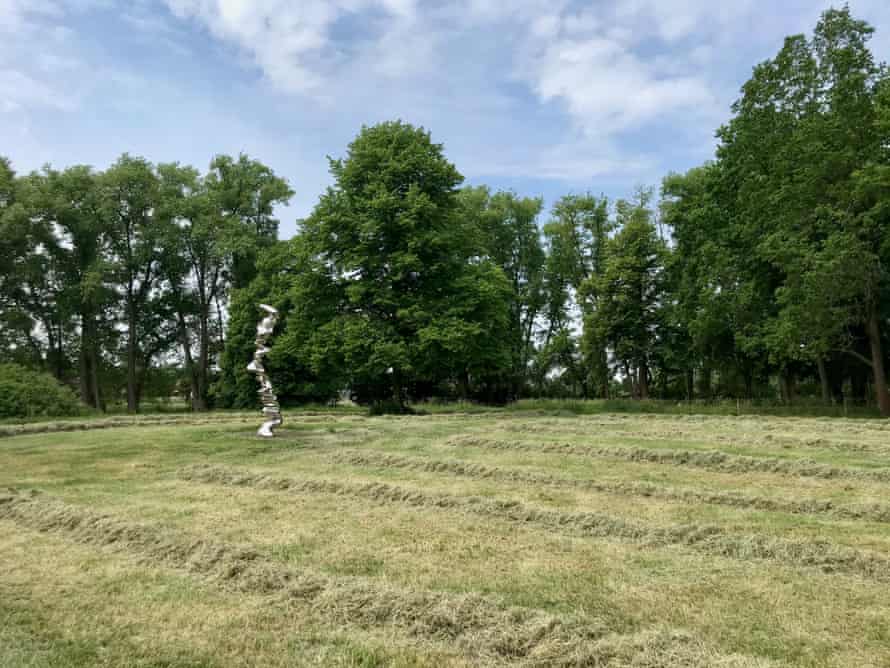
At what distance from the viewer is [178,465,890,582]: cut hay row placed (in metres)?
5.06

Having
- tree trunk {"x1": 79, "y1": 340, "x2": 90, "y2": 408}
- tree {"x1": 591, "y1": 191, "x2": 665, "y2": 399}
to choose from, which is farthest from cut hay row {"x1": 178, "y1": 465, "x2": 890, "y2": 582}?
tree trunk {"x1": 79, "y1": 340, "x2": 90, "y2": 408}

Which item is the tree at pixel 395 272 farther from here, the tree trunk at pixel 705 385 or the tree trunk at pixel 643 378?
the tree trunk at pixel 705 385

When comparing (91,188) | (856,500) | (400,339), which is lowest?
(856,500)

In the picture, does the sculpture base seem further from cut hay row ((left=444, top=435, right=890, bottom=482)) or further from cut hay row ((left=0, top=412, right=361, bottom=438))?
cut hay row ((left=444, top=435, right=890, bottom=482))

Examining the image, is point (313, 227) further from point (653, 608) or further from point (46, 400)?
point (653, 608)

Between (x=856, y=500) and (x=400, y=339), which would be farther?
(x=400, y=339)

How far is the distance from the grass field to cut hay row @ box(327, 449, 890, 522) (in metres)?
0.04

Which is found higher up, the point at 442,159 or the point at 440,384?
the point at 442,159

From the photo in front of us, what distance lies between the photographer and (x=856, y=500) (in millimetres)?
7293

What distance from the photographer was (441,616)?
3934 mm

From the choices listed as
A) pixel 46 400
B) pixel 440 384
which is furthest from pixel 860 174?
pixel 46 400

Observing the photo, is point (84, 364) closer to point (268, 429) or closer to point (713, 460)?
point (268, 429)

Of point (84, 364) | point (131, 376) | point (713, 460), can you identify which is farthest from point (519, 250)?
point (713, 460)

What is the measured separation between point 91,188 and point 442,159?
22.6 meters
